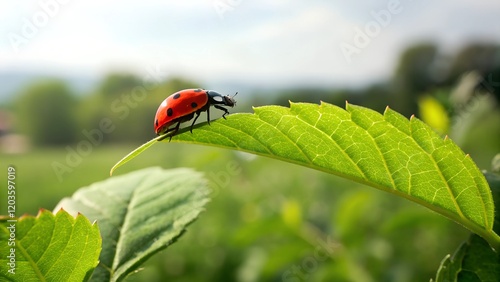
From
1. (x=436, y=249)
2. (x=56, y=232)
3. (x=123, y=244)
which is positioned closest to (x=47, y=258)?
(x=56, y=232)

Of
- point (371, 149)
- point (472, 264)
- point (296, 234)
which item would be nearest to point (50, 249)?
point (371, 149)

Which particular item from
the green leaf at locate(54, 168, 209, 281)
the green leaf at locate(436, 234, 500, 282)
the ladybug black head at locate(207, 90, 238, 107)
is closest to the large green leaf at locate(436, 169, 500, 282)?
the green leaf at locate(436, 234, 500, 282)

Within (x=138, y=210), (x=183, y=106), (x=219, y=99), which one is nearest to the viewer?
(x=138, y=210)

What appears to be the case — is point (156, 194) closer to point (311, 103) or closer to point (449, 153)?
point (311, 103)

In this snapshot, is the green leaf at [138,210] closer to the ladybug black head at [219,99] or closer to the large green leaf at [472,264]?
the ladybug black head at [219,99]

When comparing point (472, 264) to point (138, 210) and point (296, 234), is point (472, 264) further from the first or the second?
point (296, 234)

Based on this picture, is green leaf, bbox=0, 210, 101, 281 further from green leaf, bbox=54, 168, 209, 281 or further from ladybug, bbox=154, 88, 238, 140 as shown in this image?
ladybug, bbox=154, 88, 238, 140

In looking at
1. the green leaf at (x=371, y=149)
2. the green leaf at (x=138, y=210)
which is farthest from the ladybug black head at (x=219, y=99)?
the green leaf at (x=371, y=149)

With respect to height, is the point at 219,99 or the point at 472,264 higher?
the point at 219,99
